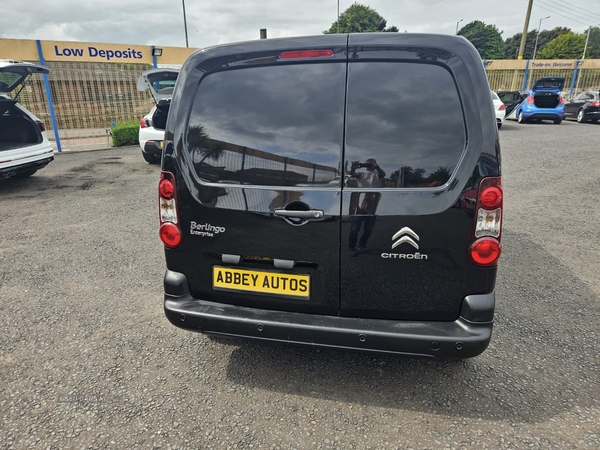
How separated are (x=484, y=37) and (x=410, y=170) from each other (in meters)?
94.8

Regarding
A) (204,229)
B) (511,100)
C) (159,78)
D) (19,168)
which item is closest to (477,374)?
(204,229)

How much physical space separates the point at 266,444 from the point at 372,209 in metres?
1.34

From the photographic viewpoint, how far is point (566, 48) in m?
69.4

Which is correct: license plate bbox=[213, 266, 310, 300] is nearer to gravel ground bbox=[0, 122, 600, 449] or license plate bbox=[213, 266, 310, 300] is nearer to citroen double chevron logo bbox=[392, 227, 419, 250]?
citroen double chevron logo bbox=[392, 227, 419, 250]

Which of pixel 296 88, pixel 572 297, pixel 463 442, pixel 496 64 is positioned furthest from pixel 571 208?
pixel 496 64

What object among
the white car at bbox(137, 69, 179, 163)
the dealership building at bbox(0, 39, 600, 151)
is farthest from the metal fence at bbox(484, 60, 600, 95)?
the white car at bbox(137, 69, 179, 163)

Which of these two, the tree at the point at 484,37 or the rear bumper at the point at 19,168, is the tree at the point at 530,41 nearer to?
the tree at the point at 484,37

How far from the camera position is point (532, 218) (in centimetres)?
569

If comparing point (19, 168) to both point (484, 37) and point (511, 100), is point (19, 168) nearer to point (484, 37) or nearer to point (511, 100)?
point (511, 100)

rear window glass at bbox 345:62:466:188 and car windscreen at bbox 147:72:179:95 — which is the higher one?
car windscreen at bbox 147:72:179:95

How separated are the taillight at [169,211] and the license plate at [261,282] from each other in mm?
321

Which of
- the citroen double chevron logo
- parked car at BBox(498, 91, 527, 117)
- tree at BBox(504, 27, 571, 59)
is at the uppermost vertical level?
tree at BBox(504, 27, 571, 59)

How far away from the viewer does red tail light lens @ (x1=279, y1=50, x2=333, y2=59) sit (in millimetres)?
2107

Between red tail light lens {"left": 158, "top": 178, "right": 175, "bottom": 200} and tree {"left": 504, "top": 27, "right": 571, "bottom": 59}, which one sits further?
tree {"left": 504, "top": 27, "right": 571, "bottom": 59}
